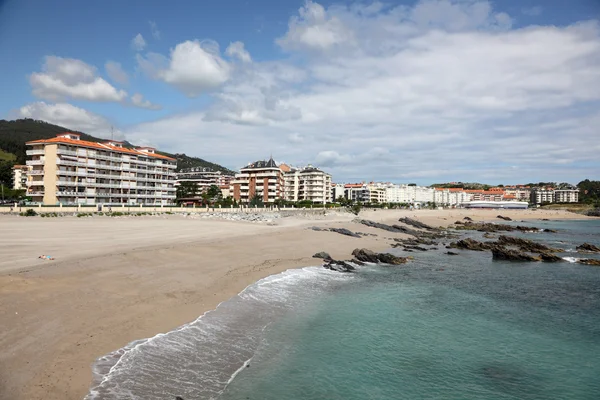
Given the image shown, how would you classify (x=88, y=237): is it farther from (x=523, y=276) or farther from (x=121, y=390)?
(x=523, y=276)

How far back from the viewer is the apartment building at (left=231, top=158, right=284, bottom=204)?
399 ft

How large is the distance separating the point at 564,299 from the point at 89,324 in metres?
22.3

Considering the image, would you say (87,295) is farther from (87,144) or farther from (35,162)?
(87,144)

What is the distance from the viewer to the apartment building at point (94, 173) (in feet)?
209

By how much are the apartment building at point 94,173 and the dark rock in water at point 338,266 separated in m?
56.8

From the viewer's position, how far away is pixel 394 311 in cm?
1536

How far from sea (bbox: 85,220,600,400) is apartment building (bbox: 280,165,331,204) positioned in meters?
122

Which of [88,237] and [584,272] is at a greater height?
[88,237]

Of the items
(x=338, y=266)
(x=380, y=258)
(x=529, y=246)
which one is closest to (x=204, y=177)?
(x=529, y=246)

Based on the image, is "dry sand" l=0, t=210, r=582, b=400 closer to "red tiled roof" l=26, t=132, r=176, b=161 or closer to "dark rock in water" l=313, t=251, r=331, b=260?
"dark rock in water" l=313, t=251, r=331, b=260

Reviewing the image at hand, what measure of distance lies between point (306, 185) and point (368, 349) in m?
132

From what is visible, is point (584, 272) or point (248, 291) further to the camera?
point (584, 272)

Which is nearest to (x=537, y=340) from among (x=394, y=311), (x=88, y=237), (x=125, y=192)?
(x=394, y=311)

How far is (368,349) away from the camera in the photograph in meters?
11.1
